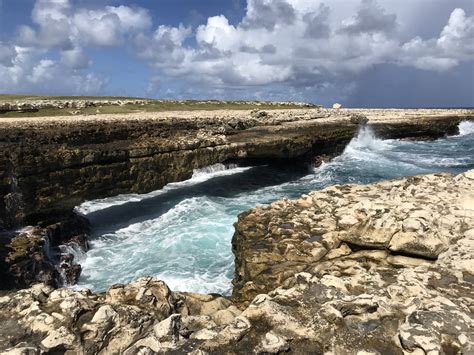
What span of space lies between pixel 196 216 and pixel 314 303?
18.3 metres

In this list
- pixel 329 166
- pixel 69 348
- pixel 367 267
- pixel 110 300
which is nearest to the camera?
pixel 69 348

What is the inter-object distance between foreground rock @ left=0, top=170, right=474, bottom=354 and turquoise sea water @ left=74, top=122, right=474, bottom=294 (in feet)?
22.3

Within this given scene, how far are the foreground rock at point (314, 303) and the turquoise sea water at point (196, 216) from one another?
6792mm

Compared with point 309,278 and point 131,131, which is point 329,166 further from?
point 309,278

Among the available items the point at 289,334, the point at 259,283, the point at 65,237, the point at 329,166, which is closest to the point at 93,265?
the point at 65,237

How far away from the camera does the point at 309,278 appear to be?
7.38 meters

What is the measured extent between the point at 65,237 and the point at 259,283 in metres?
15.1

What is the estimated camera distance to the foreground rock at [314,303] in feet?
18.1

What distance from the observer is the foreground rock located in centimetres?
552

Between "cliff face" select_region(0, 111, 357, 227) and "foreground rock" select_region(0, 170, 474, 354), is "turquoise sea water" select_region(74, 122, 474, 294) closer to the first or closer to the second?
"cliff face" select_region(0, 111, 357, 227)

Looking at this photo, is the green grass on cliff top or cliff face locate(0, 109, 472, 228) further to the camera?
the green grass on cliff top

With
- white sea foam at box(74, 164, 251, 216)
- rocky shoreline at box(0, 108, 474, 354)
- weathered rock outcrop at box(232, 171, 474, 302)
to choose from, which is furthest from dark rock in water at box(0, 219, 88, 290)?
weathered rock outcrop at box(232, 171, 474, 302)

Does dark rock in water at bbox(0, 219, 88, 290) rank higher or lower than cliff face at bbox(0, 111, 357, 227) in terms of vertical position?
lower

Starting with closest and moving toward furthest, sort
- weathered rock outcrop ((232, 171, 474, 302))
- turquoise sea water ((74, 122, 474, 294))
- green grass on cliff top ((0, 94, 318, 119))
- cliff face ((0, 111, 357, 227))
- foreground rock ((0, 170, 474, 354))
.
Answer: foreground rock ((0, 170, 474, 354)) → weathered rock outcrop ((232, 171, 474, 302)) → turquoise sea water ((74, 122, 474, 294)) → cliff face ((0, 111, 357, 227)) → green grass on cliff top ((0, 94, 318, 119))
